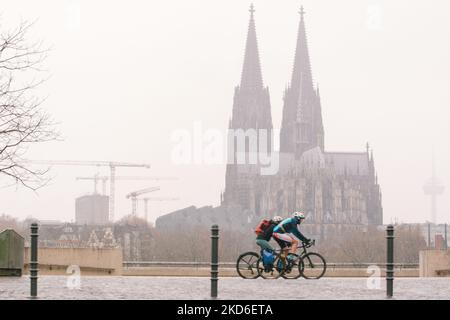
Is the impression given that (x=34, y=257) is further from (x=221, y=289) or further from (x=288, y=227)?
(x=288, y=227)

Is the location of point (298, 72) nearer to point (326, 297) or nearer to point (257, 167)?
point (257, 167)

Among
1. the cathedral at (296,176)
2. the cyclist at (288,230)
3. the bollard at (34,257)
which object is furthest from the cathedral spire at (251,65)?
the bollard at (34,257)

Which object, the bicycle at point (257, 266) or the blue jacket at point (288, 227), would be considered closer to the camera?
the blue jacket at point (288, 227)

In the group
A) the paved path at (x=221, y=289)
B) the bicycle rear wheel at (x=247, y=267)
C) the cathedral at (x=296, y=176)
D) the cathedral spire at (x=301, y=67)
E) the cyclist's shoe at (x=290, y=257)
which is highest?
the cathedral spire at (x=301, y=67)

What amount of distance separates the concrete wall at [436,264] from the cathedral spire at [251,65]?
507 feet

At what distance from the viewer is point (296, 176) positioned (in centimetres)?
16975

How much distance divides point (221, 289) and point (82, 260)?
25.8ft

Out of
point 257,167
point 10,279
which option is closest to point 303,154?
point 257,167

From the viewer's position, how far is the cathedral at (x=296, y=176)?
559 feet

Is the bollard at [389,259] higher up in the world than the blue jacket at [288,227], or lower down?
lower down

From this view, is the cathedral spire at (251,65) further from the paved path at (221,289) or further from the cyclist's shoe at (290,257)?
the paved path at (221,289)

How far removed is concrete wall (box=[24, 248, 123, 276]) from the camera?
2219cm

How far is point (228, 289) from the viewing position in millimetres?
15227
